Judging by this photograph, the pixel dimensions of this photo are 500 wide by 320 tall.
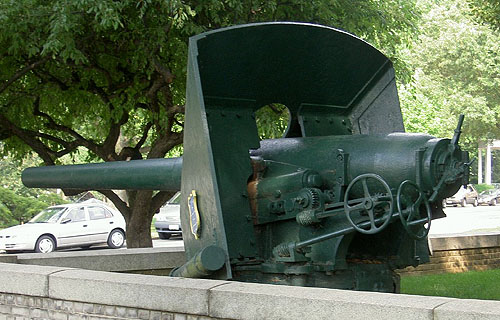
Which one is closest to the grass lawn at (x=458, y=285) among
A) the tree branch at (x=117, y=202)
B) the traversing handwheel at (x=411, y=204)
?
the traversing handwheel at (x=411, y=204)

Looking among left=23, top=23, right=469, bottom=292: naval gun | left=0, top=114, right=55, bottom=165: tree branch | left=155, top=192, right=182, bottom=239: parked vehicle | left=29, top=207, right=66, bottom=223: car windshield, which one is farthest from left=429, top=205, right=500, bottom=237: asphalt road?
left=23, top=23, right=469, bottom=292: naval gun

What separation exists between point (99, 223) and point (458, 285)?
13.8 metres

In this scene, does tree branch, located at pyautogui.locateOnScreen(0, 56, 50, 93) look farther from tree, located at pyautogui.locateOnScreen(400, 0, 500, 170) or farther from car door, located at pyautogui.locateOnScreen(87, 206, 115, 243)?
tree, located at pyautogui.locateOnScreen(400, 0, 500, 170)

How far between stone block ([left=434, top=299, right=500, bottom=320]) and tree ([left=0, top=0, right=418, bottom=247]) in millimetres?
7007

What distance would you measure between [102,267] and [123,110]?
399cm

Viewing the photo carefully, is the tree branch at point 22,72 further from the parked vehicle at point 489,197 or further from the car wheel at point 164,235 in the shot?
the parked vehicle at point 489,197

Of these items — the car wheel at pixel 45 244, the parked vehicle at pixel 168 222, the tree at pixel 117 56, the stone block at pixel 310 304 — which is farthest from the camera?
the parked vehicle at pixel 168 222

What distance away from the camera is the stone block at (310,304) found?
4996mm

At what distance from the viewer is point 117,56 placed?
13.4 metres

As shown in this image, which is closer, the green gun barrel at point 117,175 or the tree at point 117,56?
the green gun barrel at point 117,175

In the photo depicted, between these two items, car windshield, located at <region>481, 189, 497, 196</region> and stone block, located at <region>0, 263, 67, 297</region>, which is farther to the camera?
car windshield, located at <region>481, 189, 497, 196</region>

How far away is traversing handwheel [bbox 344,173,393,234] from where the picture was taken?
20.2 feet

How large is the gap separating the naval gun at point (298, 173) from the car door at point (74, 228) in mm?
14818

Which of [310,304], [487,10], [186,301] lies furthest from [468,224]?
[310,304]
